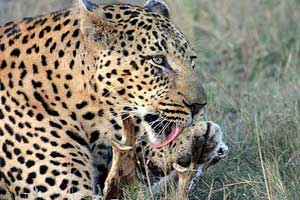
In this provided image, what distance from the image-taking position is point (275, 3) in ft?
35.8

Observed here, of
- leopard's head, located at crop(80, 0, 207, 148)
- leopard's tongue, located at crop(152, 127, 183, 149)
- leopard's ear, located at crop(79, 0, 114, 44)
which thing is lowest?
leopard's tongue, located at crop(152, 127, 183, 149)

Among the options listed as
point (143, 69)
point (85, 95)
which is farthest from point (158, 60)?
point (85, 95)

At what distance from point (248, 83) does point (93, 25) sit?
352 centimetres

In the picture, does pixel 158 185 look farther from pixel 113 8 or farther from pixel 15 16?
pixel 15 16

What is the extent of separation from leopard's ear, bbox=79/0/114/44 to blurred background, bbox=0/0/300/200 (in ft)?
3.62

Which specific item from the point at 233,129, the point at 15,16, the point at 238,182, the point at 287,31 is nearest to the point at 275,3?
the point at 287,31

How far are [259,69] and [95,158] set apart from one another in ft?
12.1

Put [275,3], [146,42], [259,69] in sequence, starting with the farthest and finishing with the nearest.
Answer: [275,3], [259,69], [146,42]

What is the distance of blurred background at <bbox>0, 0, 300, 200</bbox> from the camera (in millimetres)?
6916

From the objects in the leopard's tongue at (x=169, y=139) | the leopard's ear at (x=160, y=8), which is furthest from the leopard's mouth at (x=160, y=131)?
the leopard's ear at (x=160, y=8)

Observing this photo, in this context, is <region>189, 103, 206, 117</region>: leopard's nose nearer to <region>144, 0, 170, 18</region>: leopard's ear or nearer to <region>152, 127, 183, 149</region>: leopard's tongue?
<region>152, 127, 183, 149</region>: leopard's tongue

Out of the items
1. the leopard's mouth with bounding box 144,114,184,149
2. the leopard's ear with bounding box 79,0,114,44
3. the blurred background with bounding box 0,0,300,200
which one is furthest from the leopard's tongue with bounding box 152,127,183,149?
the leopard's ear with bounding box 79,0,114,44

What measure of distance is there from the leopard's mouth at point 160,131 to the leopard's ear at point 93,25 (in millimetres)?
533

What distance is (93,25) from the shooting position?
253 inches
